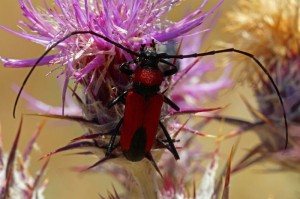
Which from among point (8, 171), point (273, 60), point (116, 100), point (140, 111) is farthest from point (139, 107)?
point (273, 60)

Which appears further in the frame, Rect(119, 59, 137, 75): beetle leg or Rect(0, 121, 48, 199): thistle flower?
Rect(0, 121, 48, 199): thistle flower

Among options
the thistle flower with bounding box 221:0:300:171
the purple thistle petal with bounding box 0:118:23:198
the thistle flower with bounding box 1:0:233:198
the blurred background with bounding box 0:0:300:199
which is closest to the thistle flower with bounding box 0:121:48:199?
the purple thistle petal with bounding box 0:118:23:198

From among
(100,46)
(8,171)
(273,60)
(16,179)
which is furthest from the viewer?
(273,60)

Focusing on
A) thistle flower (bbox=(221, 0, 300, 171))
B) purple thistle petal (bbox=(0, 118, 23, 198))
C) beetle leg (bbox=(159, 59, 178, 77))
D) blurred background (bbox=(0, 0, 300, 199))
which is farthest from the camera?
blurred background (bbox=(0, 0, 300, 199))

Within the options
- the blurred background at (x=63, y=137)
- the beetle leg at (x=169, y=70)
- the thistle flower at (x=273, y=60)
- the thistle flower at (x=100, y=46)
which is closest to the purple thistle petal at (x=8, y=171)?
the thistle flower at (x=100, y=46)

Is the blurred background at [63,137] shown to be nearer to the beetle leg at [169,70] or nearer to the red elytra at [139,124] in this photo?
the beetle leg at [169,70]

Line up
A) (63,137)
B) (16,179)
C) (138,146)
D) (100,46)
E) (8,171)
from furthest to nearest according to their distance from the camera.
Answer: (63,137), (16,179), (8,171), (100,46), (138,146)

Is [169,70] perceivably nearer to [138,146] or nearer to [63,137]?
[138,146]

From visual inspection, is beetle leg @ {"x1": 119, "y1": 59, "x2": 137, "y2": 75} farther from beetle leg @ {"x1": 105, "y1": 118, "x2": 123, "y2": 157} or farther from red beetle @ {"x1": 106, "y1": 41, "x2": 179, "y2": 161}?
beetle leg @ {"x1": 105, "y1": 118, "x2": 123, "y2": 157}
